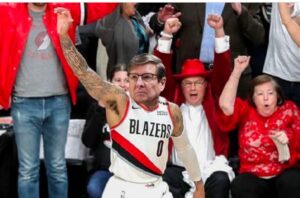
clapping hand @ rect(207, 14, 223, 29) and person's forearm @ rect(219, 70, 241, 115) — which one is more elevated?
clapping hand @ rect(207, 14, 223, 29)

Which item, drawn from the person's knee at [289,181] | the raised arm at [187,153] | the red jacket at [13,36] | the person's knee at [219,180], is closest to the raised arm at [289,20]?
the person's knee at [289,181]

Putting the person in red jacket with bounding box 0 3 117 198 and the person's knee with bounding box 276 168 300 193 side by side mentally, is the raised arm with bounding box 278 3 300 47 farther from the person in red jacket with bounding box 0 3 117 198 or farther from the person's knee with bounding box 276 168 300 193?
the person in red jacket with bounding box 0 3 117 198

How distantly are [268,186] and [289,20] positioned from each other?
123cm

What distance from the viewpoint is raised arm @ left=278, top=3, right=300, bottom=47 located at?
18.0 ft

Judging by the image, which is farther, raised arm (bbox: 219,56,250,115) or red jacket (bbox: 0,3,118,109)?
raised arm (bbox: 219,56,250,115)

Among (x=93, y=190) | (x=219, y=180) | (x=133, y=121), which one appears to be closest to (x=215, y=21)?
(x=219, y=180)

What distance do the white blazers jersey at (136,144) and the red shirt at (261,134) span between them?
1.43 meters

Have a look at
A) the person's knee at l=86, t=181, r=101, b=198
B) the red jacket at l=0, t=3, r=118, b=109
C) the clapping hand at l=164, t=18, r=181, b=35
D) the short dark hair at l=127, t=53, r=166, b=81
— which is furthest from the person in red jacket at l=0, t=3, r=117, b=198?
the short dark hair at l=127, t=53, r=166, b=81

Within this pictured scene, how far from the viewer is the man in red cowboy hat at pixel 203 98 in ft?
18.6

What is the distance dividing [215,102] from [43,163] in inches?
56.8

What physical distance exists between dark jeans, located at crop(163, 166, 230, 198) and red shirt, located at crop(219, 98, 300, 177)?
0.19 metres

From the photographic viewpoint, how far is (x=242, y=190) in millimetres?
5352

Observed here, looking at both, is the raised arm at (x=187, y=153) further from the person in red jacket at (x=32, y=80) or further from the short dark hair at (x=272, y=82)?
the short dark hair at (x=272, y=82)

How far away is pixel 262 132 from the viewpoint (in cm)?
557
